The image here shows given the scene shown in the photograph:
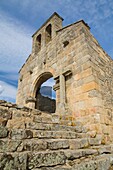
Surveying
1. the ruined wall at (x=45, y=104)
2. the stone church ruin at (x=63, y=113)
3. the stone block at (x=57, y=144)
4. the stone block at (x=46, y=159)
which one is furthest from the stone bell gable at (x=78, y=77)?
the ruined wall at (x=45, y=104)

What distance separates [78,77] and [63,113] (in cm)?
119

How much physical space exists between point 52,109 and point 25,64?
366 centimetres

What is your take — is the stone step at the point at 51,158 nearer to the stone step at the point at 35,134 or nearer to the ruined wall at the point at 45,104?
the stone step at the point at 35,134

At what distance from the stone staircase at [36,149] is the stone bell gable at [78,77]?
3.62 feet

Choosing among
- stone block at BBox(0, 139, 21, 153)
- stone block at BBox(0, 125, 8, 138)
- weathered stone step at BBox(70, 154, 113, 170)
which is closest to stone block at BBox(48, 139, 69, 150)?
weathered stone step at BBox(70, 154, 113, 170)

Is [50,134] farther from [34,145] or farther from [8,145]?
[8,145]

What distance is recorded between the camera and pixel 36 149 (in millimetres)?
1765

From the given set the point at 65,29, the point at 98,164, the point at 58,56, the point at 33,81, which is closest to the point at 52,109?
the point at 33,81

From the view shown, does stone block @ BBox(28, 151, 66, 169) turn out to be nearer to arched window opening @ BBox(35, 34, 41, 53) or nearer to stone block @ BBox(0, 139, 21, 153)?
stone block @ BBox(0, 139, 21, 153)

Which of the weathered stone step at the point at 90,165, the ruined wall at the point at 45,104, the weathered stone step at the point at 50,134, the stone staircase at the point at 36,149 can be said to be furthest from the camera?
the ruined wall at the point at 45,104

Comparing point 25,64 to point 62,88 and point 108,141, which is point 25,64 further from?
point 108,141

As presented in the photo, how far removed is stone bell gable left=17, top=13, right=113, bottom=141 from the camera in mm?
3521

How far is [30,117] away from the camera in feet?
8.33

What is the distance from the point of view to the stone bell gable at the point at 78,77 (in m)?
3.52
